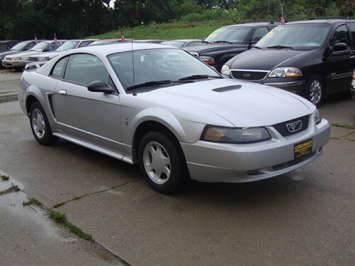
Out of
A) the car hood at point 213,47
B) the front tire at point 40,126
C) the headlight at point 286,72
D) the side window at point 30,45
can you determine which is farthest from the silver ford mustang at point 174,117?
the side window at point 30,45

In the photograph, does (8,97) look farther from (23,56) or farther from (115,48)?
(23,56)

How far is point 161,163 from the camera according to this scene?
425 centimetres

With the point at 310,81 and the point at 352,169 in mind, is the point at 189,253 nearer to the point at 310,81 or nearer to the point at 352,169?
the point at 352,169

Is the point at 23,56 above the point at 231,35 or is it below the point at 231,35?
below

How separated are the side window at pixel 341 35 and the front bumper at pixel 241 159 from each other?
5.21m

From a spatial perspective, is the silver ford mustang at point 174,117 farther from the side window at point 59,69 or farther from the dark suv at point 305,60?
the dark suv at point 305,60

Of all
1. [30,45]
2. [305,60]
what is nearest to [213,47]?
[305,60]

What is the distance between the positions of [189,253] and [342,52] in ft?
21.7

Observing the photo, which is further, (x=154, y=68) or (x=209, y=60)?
(x=209, y=60)

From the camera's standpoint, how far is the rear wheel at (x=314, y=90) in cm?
777

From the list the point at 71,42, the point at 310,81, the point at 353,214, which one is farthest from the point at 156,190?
the point at 71,42

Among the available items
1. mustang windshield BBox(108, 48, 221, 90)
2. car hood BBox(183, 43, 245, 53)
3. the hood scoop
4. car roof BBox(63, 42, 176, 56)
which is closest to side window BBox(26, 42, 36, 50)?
car hood BBox(183, 43, 245, 53)

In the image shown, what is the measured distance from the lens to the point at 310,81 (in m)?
7.81

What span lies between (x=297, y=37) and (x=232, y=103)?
202 inches
